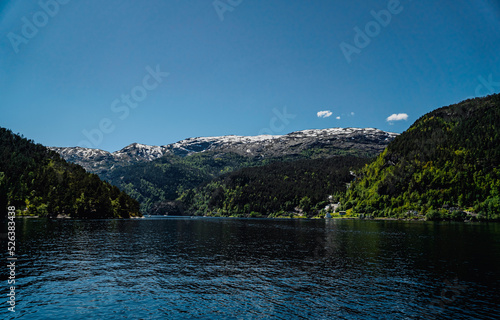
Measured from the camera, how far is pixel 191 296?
1347 inches

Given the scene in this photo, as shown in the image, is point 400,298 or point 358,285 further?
point 358,285

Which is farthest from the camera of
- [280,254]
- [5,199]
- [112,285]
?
[5,199]

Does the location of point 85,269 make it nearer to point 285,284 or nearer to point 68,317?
point 68,317

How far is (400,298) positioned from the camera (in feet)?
111

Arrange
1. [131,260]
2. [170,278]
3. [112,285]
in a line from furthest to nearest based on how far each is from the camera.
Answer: [131,260], [170,278], [112,285]

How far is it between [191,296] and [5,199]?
224 metres

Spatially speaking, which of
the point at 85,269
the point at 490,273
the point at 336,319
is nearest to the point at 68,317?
the point at 85,269

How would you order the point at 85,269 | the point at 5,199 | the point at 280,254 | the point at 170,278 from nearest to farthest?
the point at 170,278
the point at 85,269
the point at 280,254
the point at 5,199

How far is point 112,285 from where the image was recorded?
3812 cm

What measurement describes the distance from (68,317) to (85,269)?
21382mm

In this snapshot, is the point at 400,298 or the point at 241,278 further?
the point at 241,278

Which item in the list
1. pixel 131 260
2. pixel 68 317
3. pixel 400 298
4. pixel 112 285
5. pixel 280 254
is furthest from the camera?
pixel 280 254

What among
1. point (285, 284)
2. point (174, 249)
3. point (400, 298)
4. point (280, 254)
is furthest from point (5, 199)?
point (400, 298)

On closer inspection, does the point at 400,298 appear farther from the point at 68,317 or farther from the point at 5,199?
the point at 5,199
